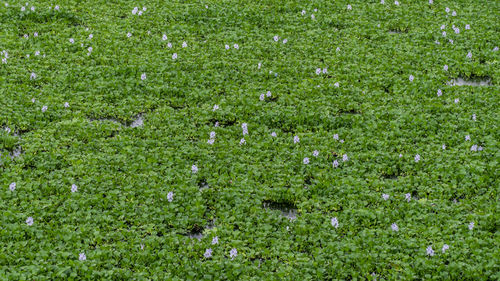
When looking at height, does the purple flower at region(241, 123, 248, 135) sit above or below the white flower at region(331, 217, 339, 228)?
above

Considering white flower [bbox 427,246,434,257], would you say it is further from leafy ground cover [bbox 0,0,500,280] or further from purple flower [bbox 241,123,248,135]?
purple flower [bbox 241,123,248,135]

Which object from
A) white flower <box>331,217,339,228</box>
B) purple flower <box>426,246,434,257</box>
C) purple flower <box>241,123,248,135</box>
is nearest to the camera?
purple flower <box>426,246,434,257</box>

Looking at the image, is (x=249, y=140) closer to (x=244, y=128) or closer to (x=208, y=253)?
(x=244, y=128)

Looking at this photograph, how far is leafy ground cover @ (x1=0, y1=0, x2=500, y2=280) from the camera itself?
6.41 metres

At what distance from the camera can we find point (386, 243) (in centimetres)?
655

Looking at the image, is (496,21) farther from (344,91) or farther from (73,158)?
(73,158)

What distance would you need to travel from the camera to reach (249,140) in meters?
8.18

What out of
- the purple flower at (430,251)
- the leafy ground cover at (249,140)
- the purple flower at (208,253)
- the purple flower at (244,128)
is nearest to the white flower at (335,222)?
the leafy ground cover at (249,140)

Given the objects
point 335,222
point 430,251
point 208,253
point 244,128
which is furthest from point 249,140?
point 430,251

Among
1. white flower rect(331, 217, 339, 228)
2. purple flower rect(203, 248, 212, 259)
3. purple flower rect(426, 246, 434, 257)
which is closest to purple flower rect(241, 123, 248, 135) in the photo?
white flower rect(331, 217, 339, 228)

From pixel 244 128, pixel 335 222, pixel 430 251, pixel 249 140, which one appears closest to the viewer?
pixel 430 251

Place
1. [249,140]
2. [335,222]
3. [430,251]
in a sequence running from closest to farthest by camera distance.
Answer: [430,251] < [335,222] < [249,140]

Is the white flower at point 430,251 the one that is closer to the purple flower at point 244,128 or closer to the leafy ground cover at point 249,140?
the leafy ground cover at point 249,140

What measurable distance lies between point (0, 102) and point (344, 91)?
5060 millimetres
